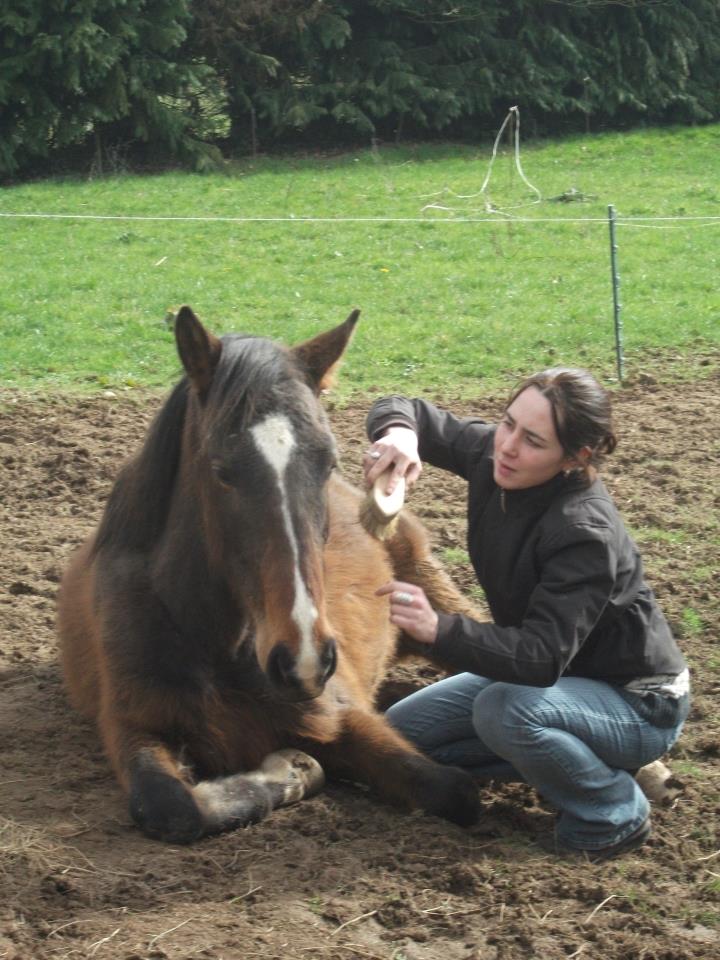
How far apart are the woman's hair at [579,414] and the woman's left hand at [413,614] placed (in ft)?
2.24

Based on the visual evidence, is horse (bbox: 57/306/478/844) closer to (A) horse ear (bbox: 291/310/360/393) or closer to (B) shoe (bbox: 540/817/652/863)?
(A) horse ear (bbox: 291/310/360/393)

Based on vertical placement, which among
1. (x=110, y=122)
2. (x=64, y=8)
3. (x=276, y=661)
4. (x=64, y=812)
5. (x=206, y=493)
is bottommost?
(x=64, y=812)

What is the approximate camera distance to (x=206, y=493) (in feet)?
13.4

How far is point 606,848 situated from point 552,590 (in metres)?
0.88

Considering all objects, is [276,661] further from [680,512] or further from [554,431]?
[680,512]

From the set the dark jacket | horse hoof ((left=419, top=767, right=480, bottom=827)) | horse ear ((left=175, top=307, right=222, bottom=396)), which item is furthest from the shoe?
horse ear ((left=175, top=307, right=222, bottom=396))

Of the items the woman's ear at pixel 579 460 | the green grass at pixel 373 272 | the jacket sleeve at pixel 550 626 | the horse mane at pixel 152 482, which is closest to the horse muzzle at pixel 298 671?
the jacket sleeve at pixel 550 626

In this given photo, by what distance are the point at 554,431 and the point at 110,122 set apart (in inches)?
813

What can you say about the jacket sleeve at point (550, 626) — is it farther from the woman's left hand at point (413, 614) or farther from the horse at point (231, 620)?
the horse at point (231, 620)

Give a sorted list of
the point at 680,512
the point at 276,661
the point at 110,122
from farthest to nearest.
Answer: the point at 110,122 → the point at 680,512 → the point at 276,661

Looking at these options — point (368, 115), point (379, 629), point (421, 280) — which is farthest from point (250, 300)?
point (368, 115)

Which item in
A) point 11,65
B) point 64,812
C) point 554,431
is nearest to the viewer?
point 554,431

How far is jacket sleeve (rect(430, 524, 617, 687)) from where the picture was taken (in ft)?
12.6

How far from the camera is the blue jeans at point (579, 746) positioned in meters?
4.08
